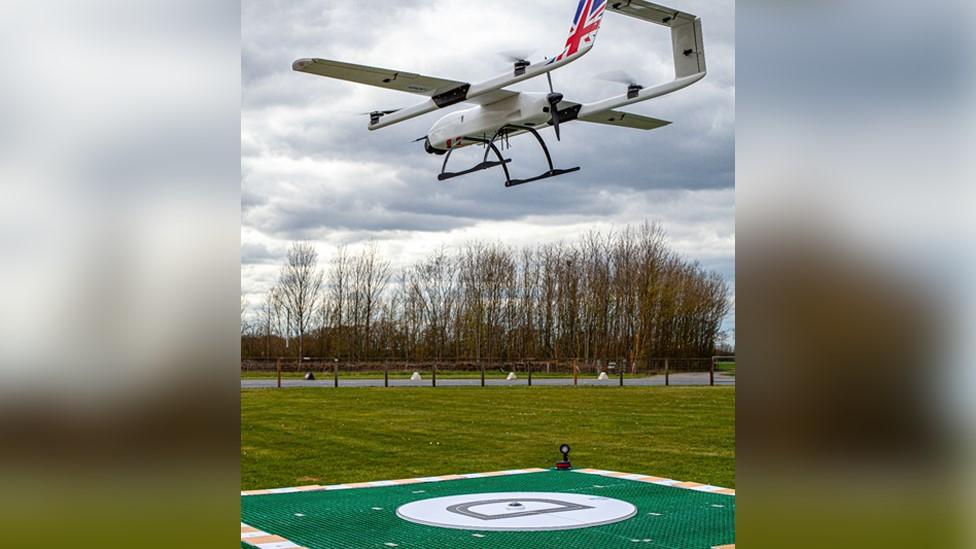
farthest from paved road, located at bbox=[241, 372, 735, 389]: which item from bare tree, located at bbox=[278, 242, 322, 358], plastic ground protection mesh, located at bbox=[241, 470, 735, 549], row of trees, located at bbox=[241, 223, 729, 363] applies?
plastic ground protection mesh, located at bbox=[241, 470, 735, 549]

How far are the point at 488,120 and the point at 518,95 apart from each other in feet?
A: 1.56

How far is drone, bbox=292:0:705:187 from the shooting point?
8.10m

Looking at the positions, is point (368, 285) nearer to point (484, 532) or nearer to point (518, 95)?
point (518, 95)

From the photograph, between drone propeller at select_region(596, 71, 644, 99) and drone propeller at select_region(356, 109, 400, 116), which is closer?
drone propeller at select_region(596, 71, 644, 99)

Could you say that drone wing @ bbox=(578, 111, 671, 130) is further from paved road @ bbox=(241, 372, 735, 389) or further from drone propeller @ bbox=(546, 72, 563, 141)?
paved road @ bbox=(241, 372, 735, 389)

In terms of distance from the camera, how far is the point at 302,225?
28.3m

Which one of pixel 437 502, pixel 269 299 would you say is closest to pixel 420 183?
pixel 269 299

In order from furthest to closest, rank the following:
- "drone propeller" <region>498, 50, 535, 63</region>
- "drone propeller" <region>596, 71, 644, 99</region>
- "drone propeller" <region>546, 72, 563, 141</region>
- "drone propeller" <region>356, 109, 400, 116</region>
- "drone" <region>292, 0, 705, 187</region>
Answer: "drone propeller" <region>356, 109, 400, 116</region>
"drone propeller" <region>546, 72, 563, 141</region>
"drone propeller" <region>596, 71, 644, 99</region>
"drone propeller" <region>498, 50, 535, 63</region>
"drone" <region>292, 0, 705, 187</region>

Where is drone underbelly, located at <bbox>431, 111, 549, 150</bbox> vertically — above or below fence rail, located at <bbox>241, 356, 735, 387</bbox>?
above

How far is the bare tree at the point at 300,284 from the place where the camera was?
1170 inches

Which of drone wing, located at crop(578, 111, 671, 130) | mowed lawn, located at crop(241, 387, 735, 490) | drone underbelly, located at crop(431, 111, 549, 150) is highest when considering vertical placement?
drone wing, located at crop(578, 111, 671, 130)

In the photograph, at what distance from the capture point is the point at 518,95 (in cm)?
993
